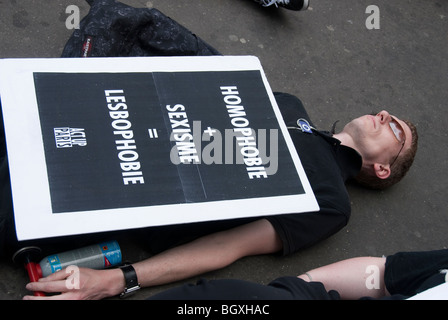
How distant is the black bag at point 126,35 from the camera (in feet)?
7.30

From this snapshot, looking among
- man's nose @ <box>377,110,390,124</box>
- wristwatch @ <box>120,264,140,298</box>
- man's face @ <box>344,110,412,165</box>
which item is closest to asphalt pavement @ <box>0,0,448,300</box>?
wristwatch @ <box>120,264,140,298</box>

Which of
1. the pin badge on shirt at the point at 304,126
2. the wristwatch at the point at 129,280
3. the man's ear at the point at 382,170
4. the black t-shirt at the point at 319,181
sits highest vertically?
the pin badge on shirt at the point at 304,126

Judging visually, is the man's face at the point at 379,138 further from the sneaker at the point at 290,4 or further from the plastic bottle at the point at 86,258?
the plastic bottle at the point at 86,258

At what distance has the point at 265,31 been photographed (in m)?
3.02

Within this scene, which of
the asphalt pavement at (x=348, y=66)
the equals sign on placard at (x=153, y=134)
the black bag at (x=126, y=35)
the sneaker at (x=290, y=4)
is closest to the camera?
the equals sign on placard at (x=153, y=134)

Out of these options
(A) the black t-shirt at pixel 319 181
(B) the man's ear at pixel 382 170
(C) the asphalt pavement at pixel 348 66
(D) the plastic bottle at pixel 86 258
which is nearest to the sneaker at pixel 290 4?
(C) the asphalt pavement at pixel 348 66

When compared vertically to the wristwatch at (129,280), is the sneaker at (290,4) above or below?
above

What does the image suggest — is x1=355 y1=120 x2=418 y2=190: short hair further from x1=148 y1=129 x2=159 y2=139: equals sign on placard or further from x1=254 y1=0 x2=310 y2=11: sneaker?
x1=148 y1=129 x2=159 y2=139: equals sign on placard

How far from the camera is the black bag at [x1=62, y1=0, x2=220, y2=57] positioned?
222 cm

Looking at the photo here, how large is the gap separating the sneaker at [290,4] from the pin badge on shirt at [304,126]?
35.8 inches
